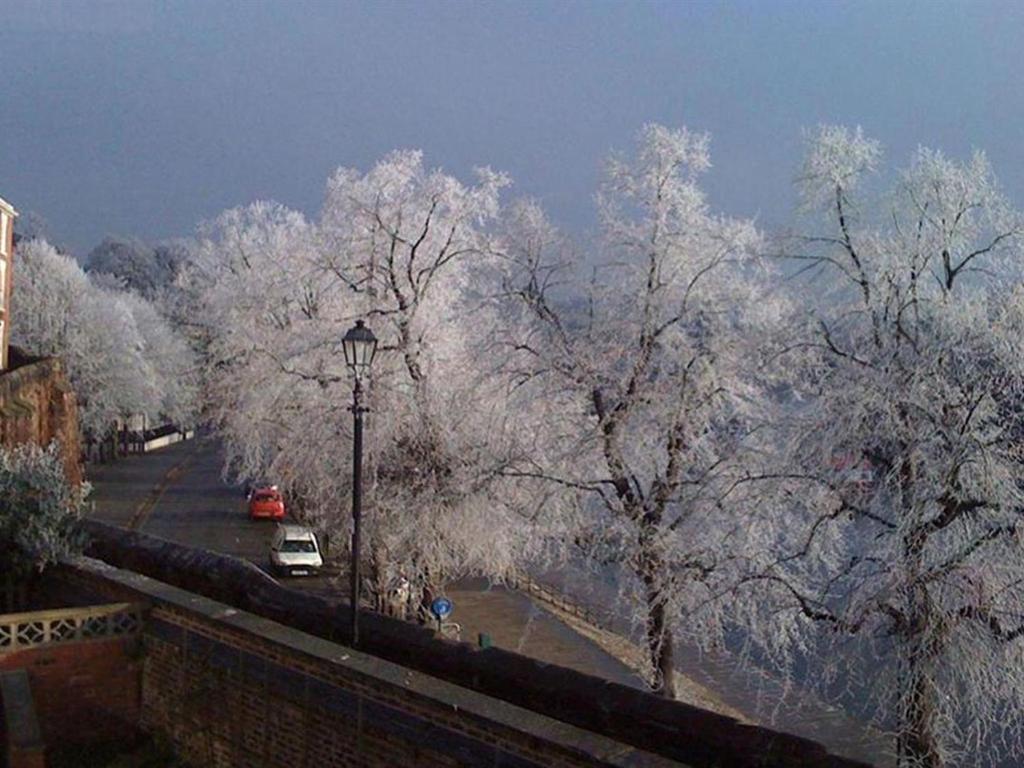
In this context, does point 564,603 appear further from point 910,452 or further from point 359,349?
point 910,452

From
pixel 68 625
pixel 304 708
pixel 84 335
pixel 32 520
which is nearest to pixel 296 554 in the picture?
pixel 32 520

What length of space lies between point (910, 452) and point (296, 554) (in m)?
22.0

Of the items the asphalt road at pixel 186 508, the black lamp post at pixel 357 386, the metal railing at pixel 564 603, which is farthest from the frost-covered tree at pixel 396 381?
the metal railing at pixel 564 603

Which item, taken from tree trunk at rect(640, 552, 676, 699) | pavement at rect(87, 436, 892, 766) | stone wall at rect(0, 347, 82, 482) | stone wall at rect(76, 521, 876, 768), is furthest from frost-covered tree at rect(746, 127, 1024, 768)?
stone wall at rect(0, 347, 82, 482)

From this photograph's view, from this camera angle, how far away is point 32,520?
13.9 m

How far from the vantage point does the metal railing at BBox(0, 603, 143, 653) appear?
36.5 feet

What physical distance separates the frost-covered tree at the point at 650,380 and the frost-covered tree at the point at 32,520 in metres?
6.41

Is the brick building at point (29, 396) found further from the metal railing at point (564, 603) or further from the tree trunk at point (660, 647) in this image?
the tree trunk at point (660, 647)

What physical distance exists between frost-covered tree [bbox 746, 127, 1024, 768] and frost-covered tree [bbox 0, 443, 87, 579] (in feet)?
28.4

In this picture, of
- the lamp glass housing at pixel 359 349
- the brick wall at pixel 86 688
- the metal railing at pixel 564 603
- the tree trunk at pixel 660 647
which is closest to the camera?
the brick wall at pixel 86 688

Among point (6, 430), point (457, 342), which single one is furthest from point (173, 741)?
point (6, 430)

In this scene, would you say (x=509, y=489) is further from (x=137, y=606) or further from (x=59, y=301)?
(x=59, y=301)

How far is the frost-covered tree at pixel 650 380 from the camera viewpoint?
51.0 feet

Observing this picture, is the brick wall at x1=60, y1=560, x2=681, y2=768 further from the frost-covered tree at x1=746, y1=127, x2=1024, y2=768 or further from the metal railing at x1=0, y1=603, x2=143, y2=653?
the frost-covered tree at x1=746, y1=127, x2=1024, y2=768
